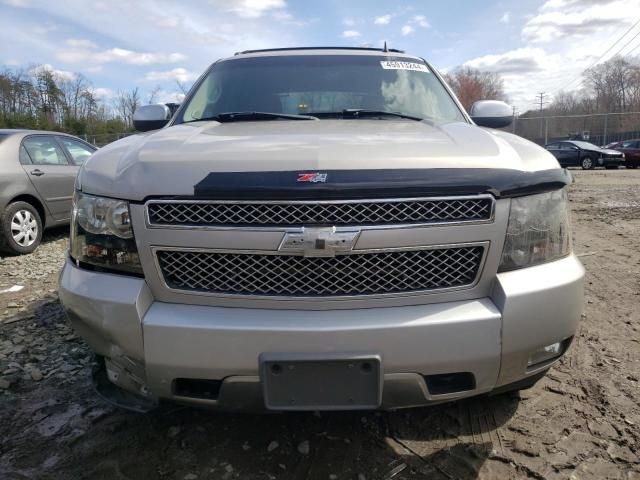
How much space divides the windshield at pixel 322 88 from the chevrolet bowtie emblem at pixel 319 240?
1331mm

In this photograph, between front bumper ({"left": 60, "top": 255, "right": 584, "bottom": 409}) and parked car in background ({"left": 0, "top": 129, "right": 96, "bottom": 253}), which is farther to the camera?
parked car in background ({"left": 0, "top": 129, "right": 96, "bottom": 253})

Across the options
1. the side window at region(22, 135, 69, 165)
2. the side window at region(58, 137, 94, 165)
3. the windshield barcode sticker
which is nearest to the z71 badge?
the windshield barcode sticker

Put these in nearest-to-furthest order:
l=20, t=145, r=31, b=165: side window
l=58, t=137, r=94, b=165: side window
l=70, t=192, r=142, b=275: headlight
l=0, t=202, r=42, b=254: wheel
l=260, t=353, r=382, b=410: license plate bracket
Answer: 1. l=260, t=353, r=382, b=410: license plate bracket
2. l=70, t=192, r=142, b=275: headlight
3. l=0, t=202, r=42, b=254: wheel
4. l=20, t=145, r=31, b=165: side window
5. l=58, t=137, r=94, b=165: side window

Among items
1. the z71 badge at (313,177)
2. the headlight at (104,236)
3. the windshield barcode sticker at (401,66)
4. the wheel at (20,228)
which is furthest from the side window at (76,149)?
the z71 badge at (313,177)

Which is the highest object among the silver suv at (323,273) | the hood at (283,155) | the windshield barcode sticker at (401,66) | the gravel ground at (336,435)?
the windshield barcode sticker at (401,66)

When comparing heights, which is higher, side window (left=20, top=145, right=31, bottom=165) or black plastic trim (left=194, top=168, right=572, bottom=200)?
side window (left=20, top=145, right=31, bottom=165)

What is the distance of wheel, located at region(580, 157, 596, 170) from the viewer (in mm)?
21844

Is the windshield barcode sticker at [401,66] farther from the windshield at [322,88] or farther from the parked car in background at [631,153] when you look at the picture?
the parked car in background at [631,153]

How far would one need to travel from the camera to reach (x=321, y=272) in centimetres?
174

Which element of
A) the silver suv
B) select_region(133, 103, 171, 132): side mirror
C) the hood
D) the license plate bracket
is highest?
select_region(133, 103, 171, 132): side mirror

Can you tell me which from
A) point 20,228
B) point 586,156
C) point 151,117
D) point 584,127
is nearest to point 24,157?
point 20,228

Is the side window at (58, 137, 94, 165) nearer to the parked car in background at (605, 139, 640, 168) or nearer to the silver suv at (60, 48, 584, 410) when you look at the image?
the silver suv at (60, 48, 584, 410)

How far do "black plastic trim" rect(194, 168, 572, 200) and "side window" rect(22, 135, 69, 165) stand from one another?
19.4 ft

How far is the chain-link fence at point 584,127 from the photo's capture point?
30.2m
